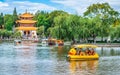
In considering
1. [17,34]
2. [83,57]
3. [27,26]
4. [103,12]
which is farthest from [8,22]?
[83,57]

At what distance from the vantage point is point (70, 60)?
5003 centimetres

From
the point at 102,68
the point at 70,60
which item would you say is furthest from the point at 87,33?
the point at 102,68

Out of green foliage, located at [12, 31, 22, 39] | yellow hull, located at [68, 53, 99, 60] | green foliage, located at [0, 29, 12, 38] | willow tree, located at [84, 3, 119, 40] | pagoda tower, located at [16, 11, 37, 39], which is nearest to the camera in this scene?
yellow hull, located at [68, 53, 99, 60]

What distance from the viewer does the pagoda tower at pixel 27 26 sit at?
166m

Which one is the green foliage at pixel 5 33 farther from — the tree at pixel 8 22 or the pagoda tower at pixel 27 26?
the tree at pixel 8 22

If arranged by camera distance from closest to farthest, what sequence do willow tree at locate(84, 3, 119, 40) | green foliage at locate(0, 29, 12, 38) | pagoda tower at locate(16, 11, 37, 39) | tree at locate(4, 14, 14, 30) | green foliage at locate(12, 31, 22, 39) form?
willow tree at locate(84, 3, 119, 40) < green foliage at locate(12, 31, 22, 39) < green foliage at locate(0, 29, 12, 38) < pagoda tower at locate(16, 11, 37, 39) < tree at locate(4, 14, 14, 30)

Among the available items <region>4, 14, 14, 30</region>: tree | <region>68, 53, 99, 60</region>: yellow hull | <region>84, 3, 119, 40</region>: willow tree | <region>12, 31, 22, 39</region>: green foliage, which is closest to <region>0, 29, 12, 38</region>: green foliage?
<region>12, 31, 22, 39</region>: green foliage

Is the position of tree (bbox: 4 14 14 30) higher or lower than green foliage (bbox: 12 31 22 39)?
higher

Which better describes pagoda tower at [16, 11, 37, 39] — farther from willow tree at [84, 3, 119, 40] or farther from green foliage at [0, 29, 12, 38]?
willow tree at [84, 3, 119, 40]

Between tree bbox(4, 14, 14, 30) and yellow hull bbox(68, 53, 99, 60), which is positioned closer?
yellow hull bbox(68, 53, 99, 60)

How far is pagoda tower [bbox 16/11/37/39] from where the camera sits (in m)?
166

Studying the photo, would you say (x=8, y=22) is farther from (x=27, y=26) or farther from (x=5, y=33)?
(x=5, y=33)

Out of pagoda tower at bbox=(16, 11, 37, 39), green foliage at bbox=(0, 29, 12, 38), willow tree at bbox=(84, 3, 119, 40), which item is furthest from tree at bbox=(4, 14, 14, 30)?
willow tree at bbox=(84, 3, 119, 40)

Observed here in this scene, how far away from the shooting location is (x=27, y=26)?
171 meters
